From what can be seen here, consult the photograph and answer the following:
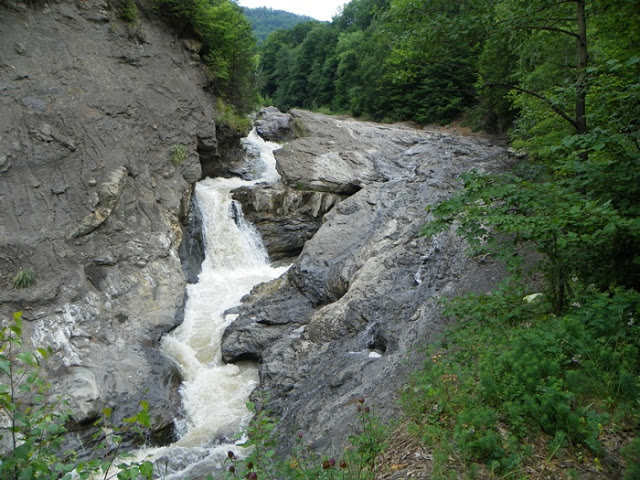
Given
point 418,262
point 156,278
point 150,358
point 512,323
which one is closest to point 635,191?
point 512,323

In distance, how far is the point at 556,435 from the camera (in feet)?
11.2

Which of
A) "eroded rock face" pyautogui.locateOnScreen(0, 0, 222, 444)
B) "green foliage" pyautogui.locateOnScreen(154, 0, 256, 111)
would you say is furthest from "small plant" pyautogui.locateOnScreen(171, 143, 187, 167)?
"green foliage" pyautogui.locateOnScreen(154, 0, 256, 111)

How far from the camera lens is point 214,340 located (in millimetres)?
11156

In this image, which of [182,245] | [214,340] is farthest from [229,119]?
[214,340]

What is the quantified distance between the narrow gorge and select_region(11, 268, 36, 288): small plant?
0.12 meters

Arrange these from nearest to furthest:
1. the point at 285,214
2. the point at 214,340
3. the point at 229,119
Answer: the point at 214,340 < the point at 285,214 < the point at 229,119

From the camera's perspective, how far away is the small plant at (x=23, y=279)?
9.84 metres

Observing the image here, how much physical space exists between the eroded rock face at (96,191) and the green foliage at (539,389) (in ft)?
20.9

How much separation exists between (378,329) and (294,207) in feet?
25.7

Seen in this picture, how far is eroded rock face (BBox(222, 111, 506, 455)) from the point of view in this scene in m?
7.52

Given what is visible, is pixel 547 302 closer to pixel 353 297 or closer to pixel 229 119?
pixel 353 297

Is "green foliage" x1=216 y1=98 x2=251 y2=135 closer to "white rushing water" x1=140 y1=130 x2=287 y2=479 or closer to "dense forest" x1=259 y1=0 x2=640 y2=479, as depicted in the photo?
"white rushing water" x1=140 y1=130 x2=287 y2=479

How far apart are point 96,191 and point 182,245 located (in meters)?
2.98

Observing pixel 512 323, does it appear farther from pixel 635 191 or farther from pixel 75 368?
pixel 75 368
